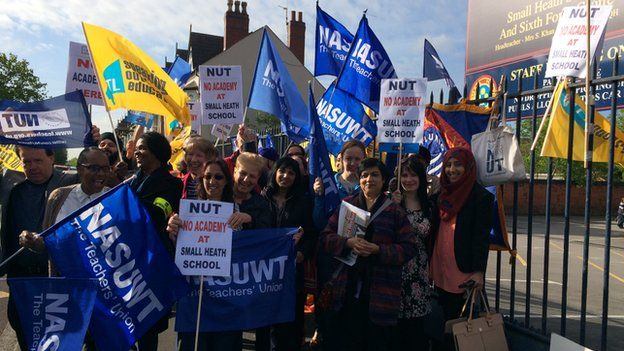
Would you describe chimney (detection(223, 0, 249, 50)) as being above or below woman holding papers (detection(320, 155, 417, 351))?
above

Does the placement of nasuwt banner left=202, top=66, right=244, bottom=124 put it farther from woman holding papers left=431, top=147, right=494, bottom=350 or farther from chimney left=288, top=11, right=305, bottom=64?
chimney left=288, top=11, right=305, bottom=64

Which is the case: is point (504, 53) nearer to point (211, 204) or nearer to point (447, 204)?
point (447, 204)

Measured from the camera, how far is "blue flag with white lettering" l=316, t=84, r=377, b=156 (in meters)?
6.18

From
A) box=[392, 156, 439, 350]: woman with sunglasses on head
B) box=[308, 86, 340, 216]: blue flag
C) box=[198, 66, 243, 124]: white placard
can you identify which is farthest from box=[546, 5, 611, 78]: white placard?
box=[198, 66, 243, 124]: white placard

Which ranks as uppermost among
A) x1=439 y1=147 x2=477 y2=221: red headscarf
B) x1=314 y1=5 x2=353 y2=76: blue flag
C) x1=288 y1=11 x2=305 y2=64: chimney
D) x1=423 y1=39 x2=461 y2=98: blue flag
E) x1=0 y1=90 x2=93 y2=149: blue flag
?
x1=288 y1=11 x2=305 y2=64: chimney

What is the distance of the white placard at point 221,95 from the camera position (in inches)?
230

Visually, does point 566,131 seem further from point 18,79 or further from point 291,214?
point 18,79

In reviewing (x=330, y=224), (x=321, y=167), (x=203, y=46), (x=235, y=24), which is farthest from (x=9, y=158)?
(x=203, y=46)

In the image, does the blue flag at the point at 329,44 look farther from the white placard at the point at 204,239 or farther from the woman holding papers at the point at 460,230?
the white placard at the point at 204,239

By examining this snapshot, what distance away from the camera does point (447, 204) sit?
3975mm

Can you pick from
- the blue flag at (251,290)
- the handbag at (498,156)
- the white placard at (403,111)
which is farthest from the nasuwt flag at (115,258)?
the handbag at (498,156)

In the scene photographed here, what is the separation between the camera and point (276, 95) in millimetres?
6383

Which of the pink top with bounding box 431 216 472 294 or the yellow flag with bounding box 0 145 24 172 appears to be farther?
the yellow flag with bounding box 0 145 24 172

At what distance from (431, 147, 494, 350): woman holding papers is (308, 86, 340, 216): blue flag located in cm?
94
